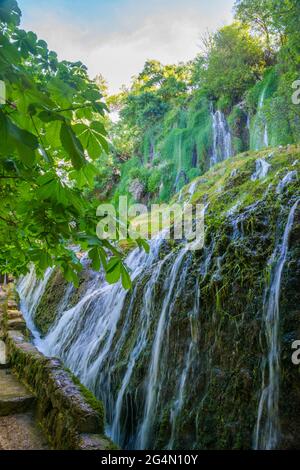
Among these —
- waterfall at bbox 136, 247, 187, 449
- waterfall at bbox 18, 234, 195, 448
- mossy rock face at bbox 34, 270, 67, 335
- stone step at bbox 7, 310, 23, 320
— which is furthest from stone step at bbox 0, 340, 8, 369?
waterfall at bbox 136, 247, 187, 449

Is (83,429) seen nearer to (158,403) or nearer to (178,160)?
(158,403)

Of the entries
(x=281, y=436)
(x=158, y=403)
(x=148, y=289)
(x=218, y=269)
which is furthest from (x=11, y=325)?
(x=281, y=436)

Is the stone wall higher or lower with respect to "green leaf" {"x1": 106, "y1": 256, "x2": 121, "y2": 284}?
lower

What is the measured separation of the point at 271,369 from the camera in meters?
3.04

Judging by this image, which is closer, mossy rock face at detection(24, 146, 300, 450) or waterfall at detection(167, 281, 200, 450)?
mossy rock face at detection(24, 146, 300, 450)

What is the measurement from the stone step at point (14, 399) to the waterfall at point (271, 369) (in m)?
2.53

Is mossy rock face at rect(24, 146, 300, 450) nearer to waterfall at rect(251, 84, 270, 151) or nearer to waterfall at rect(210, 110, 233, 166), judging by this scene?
waterfall at rect(251, 84, 270, 151)

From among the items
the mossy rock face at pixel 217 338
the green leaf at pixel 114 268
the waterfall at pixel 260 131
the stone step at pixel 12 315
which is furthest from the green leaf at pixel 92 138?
the waterfall at pixel 260 131

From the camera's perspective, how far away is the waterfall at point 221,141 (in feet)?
45.1

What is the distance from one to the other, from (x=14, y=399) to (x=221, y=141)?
12.5 metres

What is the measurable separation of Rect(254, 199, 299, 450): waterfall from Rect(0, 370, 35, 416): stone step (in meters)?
2.53

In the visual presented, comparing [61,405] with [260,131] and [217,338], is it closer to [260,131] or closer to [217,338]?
[217,338]

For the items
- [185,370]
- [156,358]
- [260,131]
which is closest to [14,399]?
[156,358]

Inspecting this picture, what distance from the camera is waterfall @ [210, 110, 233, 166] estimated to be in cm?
1374
